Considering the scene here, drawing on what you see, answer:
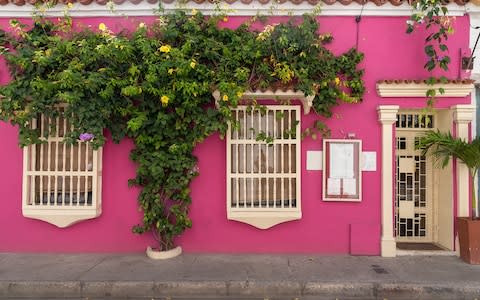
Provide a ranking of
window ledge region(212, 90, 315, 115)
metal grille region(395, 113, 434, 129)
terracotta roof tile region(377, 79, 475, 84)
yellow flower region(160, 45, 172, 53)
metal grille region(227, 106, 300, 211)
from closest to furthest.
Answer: yellow flower region(160, 45, 172, 53)
window ledge region(212, 90, 315, 115)
terracotta roof tile region(377, 79, 475, 84)
metal grille region(227, 106, 300, 211)
metal grille region(395, 113, 434, 129)

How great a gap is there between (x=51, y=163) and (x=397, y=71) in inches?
248

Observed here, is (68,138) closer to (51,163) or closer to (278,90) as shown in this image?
(51,163)

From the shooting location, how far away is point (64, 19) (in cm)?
614

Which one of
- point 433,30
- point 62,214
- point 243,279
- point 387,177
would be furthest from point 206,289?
point 433,30

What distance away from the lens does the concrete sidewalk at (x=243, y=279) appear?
484cm

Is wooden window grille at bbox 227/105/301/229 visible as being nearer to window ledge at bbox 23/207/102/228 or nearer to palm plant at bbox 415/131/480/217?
palm plant at bbox 415/131/480/217

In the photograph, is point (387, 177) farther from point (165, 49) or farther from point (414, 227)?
point (165, 49)

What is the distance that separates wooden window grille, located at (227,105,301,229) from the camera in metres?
6.02

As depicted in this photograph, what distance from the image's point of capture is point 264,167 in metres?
6.17

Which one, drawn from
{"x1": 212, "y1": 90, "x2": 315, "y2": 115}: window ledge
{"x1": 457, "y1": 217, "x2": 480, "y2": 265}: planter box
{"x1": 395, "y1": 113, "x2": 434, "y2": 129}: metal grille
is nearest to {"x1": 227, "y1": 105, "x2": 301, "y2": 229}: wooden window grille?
{"x1": 212, "y1": 90, "x2": 315, "y2": 115}: window ledge

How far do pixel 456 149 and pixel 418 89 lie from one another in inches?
45.8

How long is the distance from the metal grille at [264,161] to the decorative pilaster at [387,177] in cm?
148

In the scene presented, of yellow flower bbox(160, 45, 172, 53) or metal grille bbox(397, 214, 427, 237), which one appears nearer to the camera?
yellow flower bbox(160, 45, 172, 53)

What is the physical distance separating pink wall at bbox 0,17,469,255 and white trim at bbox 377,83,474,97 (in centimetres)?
12
